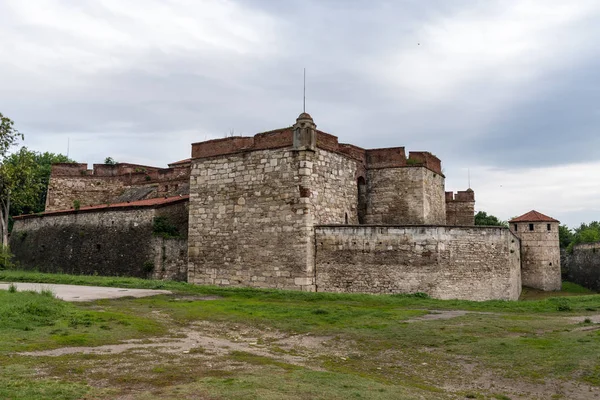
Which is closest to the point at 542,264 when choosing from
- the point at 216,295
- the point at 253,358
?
the point at 216,295

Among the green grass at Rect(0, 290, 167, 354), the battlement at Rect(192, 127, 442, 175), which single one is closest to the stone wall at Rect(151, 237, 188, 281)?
the battlement at Rect(192, 127, 442, 175)

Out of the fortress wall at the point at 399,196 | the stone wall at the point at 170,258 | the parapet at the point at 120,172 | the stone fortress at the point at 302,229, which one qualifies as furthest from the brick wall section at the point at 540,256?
the parapet at the point at 120,172

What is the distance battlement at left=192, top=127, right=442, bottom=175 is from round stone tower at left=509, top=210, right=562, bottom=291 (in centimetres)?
864

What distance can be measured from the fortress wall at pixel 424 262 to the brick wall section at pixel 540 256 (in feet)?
41.2

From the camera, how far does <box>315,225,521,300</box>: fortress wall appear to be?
20000 millimetres

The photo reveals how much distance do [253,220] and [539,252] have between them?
19.4 meters

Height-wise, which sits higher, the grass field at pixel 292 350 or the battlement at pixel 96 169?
the battlement at pixel 96 169

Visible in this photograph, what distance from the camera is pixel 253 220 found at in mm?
22609

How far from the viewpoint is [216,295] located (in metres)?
19.4

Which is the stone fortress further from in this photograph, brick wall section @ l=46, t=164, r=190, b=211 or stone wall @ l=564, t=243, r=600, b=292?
stone wall @ l=564, t=243, r=600, b=292

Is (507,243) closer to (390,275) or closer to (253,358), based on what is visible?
(390,275)

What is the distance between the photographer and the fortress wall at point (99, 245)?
26516 mm

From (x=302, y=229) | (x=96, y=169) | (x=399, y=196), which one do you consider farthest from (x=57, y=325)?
(x=96, y=169)

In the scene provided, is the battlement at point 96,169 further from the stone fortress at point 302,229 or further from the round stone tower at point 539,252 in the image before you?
the round stone tower at point 539,252
